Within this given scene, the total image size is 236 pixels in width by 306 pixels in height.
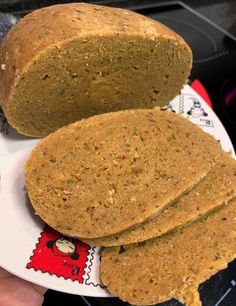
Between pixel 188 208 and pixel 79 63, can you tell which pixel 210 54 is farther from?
pixel 188 208

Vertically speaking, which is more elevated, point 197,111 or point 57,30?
point 57,30

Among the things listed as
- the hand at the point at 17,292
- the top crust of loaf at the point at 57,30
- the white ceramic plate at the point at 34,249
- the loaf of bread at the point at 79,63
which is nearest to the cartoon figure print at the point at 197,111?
the loaf of bread at the point at 79,63

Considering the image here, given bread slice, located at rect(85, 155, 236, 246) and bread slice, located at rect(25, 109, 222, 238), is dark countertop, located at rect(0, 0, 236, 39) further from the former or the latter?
bread slice, located at rect(85, 155, 236, 246)

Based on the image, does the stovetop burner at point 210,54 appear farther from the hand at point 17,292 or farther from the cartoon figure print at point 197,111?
the hand at point 17,292

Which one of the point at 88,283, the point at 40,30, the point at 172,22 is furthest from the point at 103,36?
the point at 172,22

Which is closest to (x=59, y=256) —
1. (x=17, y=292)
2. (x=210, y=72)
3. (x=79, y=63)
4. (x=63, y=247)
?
(x=63, y=247)

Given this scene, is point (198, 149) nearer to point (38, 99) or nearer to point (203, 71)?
point (38, 99)

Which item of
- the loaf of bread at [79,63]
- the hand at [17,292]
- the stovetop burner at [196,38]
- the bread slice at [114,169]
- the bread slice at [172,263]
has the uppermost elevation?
the loaf of bread at [79,63]
